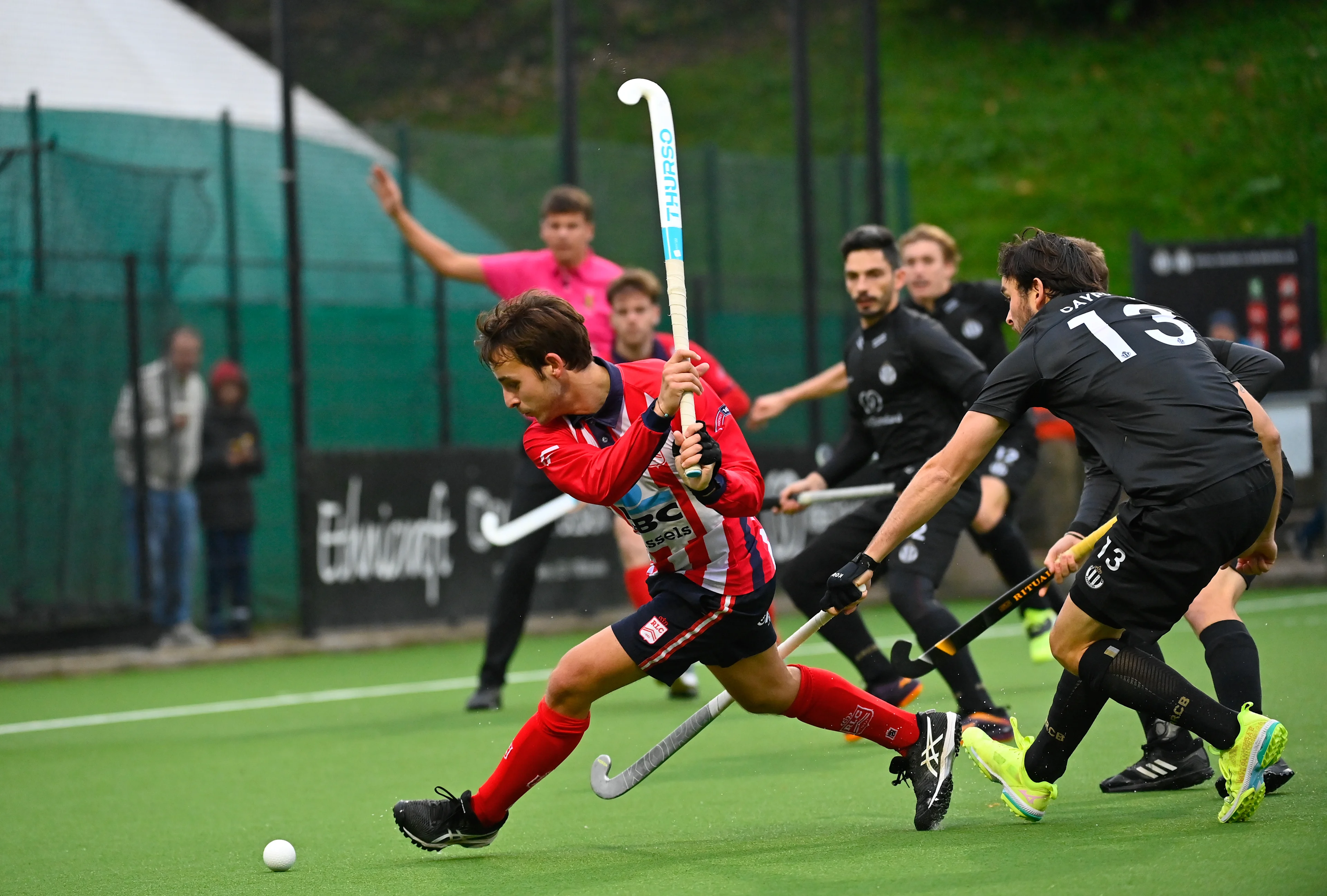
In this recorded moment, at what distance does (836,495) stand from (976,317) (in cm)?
173

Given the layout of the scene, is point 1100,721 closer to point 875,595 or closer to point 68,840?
point 68,840

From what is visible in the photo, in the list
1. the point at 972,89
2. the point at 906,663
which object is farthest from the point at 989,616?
the point at 972,89

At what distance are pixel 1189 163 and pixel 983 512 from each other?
16.2 meters

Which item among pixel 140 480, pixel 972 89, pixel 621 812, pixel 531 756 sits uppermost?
pixel 972 89

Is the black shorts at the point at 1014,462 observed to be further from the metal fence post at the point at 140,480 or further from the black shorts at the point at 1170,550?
the metal fence post at the point at 140,480

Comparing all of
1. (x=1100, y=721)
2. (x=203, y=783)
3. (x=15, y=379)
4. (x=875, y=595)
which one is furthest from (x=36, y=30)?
(x=1100, y=721)

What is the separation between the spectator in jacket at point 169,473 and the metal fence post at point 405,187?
2.10 metres

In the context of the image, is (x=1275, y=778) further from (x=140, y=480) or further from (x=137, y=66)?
(x=137, y=66)

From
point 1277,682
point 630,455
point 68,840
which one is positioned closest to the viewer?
point 630,455

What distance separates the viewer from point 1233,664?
4.61 m

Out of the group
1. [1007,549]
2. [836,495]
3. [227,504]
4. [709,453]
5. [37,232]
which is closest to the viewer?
[709,453]

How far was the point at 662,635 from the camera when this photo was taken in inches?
165

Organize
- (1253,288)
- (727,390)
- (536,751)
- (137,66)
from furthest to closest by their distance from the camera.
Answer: (137,66) < (1253,288) < (727,390) < (536,751)

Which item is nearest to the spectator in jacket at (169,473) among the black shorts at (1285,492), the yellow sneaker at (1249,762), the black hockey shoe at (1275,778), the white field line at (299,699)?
the white field line at (299,699)
